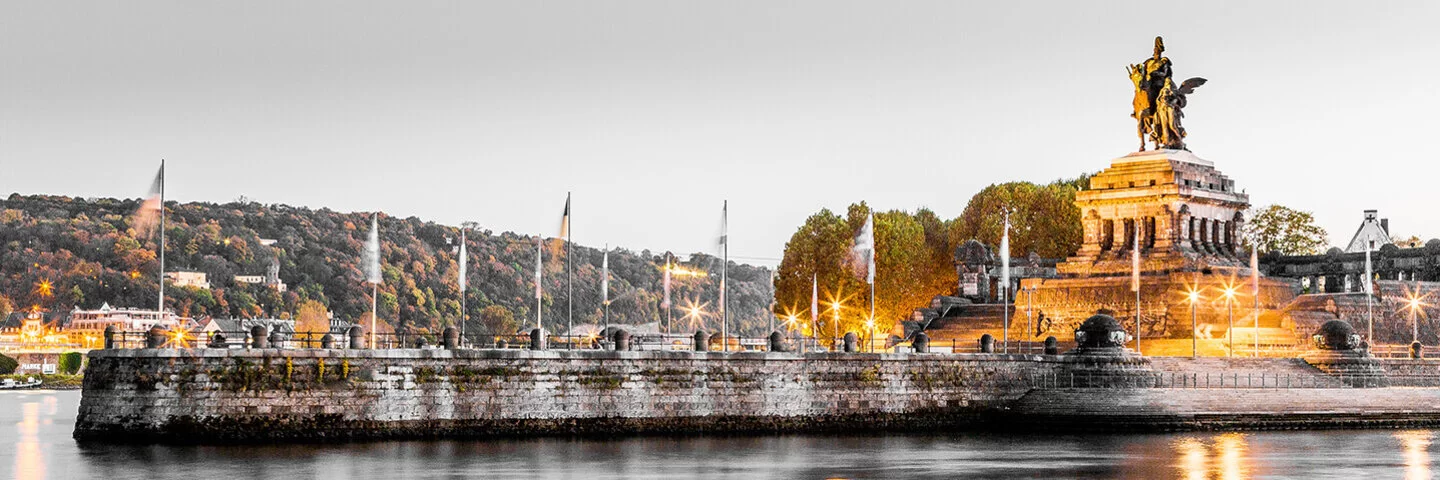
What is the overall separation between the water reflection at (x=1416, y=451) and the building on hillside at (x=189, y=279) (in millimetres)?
122633

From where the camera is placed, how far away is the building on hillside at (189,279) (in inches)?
6973

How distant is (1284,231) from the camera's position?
13388 centimetres

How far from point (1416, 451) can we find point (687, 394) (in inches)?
848

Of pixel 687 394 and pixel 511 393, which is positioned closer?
pixel 511 393

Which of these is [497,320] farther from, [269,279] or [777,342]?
[777,342]

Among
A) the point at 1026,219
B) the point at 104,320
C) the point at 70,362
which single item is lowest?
the point at 70,362

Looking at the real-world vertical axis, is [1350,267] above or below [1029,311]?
above

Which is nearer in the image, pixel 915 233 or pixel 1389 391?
pixel 1389 391

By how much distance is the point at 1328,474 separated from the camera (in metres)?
53.1

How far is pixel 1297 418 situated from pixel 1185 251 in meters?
20.3

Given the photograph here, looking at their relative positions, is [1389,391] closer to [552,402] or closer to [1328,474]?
[1328,474]

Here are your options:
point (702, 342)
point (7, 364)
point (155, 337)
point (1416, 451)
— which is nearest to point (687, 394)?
point (702, 342)

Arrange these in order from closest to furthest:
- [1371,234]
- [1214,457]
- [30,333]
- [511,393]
A: 1. [1214,457]
2. [511,393]
3. [1371,234]
4. [30,333]

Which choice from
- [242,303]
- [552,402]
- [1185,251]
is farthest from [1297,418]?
[242,303]
